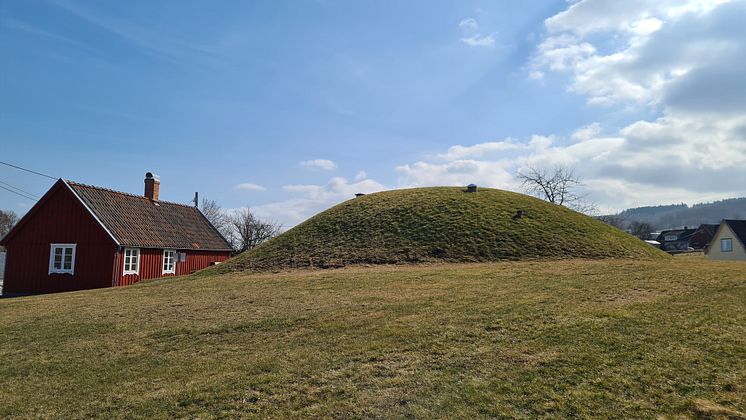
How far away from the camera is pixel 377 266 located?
75.6ft

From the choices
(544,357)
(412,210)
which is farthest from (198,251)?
(544,357)

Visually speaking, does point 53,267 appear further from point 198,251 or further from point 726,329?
point 726,329

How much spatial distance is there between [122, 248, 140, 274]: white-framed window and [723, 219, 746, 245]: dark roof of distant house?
53472 mm

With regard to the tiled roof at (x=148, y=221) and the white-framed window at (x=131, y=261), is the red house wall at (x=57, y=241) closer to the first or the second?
the tiled roof at (x=148, y=221)

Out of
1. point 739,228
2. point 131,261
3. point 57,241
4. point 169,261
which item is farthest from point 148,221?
point 739,228

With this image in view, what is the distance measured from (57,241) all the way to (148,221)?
5.27 m

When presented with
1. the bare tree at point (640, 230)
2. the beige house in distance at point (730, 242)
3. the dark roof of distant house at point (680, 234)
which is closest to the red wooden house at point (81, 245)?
the beige house in distance at point (730, 242)

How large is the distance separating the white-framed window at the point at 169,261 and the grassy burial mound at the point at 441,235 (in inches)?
242

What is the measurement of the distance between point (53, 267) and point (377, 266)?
64.9ft

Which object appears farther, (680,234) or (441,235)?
(680,234)

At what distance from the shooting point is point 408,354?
7656 millimetres

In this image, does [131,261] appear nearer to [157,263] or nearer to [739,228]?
[157,263]

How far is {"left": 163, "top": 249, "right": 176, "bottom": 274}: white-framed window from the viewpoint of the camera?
3039 centimetres

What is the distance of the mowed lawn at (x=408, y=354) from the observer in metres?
5.73
